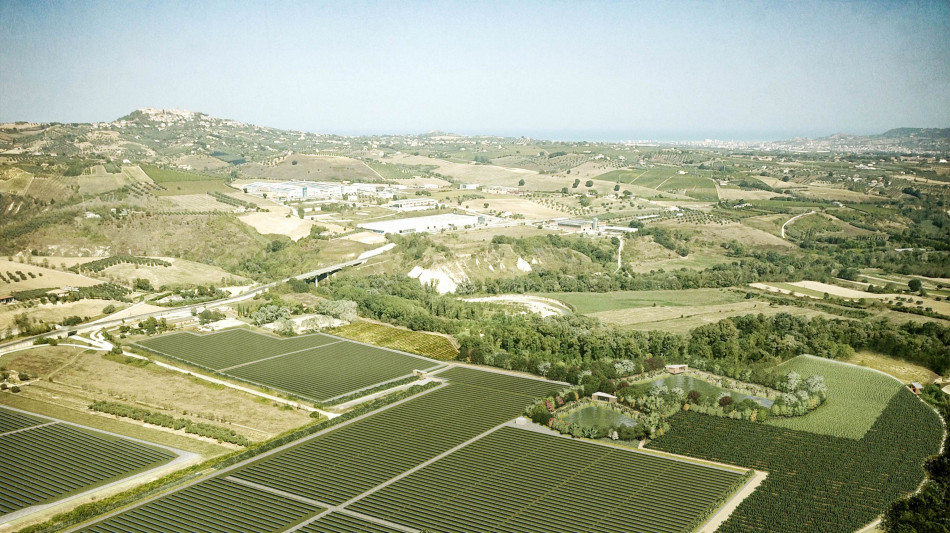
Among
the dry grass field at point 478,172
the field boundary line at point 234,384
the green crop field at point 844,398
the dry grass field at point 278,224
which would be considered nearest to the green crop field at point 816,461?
the green crop field at point 844,398

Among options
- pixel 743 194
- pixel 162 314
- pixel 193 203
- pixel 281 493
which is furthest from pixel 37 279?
pixel 743 194

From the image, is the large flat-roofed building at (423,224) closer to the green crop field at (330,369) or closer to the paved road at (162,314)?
the paved road at (162,314)

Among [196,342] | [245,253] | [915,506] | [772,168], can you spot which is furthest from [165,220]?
[772,168]

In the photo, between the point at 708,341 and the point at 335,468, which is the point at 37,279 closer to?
the point at 335,468

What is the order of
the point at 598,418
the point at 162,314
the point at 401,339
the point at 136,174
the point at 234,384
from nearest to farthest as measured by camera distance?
the point at 598,418 < the point at 234,384 < the point at 401,339 < the point at 162,314 < the point at 136,174

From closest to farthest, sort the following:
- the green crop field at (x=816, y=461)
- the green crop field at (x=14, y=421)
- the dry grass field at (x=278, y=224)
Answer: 1. the green crop field at (x=816, y=461)
2. the green crop field at (x=14, y=421)
3. the dry grass field at (x=278, y=224)

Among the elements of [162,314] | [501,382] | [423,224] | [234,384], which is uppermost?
[423,224]
